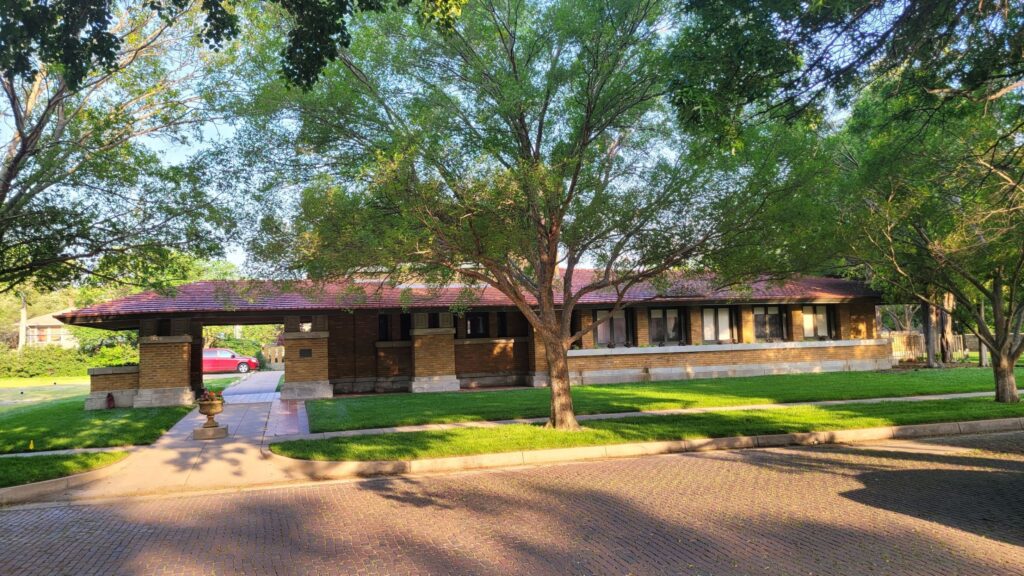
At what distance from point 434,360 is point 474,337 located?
225cm

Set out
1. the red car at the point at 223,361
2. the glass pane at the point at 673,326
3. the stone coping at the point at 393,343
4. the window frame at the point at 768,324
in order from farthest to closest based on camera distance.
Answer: the red car at the point at 223,361
the window frame at the point at 768,324
the glass pane at the point at 673,326
the stone coping at the point at 393,343

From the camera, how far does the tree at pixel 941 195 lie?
10820 mm

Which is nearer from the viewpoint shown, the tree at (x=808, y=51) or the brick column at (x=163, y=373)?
the tree at (x=808, y=51)

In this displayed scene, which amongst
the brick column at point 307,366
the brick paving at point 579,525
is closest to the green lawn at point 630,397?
the brick column at point 307,366

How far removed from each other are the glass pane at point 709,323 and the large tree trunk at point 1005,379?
11359 mm

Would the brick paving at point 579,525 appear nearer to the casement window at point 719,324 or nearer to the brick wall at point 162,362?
the brick wall at point 162,362

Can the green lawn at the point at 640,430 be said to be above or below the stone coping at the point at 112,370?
below

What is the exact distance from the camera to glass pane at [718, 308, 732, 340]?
83.4ft

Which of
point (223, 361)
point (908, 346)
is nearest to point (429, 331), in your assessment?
point (223, 361)

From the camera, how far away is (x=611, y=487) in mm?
7855

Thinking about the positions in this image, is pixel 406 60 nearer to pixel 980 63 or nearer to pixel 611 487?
pixel 611 487

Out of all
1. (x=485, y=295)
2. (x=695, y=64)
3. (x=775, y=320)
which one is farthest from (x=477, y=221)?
(x=775, y=320)

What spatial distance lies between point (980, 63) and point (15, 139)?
15.9 metres

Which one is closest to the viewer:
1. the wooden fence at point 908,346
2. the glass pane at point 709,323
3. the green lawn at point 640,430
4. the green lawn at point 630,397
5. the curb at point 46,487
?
the curb at point 46,487
